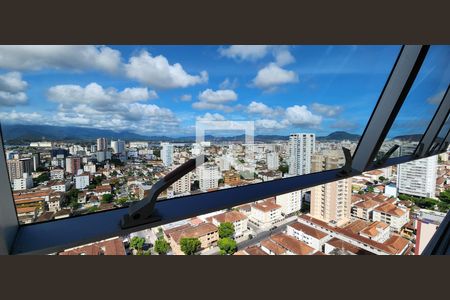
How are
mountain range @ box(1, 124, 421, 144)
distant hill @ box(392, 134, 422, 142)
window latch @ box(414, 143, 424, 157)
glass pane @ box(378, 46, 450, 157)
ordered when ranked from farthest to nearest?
window latch @ box(414, 143, 424, 157) < distant hill @ box(392, 134, 422, 142) < glass pane @ box(378, 46, 450, 157) < mountain range @ box(1, 124, 421, 144)

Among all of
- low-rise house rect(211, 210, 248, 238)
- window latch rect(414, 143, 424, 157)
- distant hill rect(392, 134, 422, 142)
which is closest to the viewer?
low-rise house rect(211, 210, 248, 238)

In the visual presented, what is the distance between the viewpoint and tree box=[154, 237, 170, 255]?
Answer: 0.97m

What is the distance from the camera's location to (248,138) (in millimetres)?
1233

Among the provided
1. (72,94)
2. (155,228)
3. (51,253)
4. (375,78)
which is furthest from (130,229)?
(375,78)

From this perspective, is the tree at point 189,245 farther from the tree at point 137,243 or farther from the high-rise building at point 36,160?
the high-rise building at point 36,160

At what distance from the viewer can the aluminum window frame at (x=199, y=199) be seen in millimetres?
732

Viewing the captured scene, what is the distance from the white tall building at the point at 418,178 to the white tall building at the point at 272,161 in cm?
186

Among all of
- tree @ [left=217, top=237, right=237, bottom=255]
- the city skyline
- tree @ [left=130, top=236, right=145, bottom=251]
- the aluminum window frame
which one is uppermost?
the city skyline

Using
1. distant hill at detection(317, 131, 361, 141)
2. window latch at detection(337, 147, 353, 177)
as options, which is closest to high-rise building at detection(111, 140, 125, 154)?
distant hill at detection(317, 131, 361, 141)

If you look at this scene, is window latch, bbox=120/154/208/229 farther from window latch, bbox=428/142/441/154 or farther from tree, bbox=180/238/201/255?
window latch, bbox=428/142/441/154

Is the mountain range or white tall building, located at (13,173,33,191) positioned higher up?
the mountain range

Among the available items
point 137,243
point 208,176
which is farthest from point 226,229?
point 137,243

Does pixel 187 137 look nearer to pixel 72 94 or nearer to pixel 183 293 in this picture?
pixel 72 94
